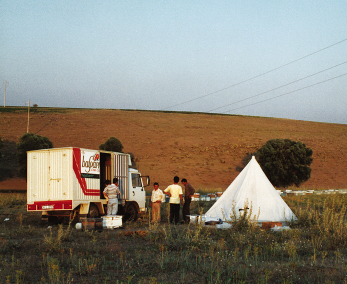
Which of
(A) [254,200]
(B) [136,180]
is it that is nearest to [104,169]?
(B) [136,180]

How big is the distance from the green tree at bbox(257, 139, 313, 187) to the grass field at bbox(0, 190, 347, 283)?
30156 millimetres

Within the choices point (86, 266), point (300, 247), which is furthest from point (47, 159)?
point (300, 247)

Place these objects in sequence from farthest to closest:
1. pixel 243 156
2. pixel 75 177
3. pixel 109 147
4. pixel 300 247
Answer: pixel 243 156, pixel 109 147, pixel 75 177, pixel 300 247

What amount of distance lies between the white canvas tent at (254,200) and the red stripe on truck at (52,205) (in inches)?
210

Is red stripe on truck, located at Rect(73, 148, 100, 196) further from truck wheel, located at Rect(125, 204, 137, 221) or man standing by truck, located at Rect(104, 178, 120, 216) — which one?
truck wheel, located at Rect(125, 204, 137, 221)

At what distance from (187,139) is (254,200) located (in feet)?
153

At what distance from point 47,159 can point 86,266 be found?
30.4ft

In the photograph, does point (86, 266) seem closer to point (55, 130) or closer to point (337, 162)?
point (337, 162)

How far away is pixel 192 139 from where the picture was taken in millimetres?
61844

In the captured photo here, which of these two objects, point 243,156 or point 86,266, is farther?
point 243,156

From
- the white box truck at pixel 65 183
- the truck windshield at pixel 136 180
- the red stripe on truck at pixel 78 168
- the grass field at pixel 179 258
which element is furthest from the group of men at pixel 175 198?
the grass field at pixel 179 258

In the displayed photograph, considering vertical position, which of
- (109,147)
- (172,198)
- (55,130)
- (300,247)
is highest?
(55,130)

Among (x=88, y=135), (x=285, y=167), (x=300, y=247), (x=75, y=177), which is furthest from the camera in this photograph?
(x=88, y=135)

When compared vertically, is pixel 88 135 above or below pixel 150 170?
above
